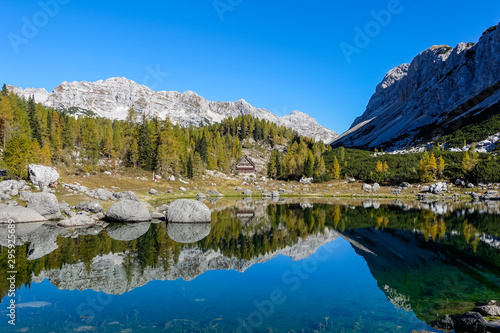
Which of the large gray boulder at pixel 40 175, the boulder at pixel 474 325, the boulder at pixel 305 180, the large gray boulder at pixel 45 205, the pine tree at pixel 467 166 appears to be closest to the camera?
the boulder at pixel 474 325

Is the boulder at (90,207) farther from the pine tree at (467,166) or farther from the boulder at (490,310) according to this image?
the pine tree at (467,166)

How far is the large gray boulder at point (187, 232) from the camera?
31219 mm

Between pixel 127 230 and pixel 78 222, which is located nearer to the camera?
pixel 127 230

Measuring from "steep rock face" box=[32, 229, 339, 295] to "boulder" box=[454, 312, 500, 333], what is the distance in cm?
1354

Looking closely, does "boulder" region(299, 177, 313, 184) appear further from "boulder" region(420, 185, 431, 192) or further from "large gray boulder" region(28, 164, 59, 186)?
"large gray boulder" region(28, 164, 59, 186)

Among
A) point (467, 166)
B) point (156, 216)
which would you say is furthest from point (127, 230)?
point (467, 166)

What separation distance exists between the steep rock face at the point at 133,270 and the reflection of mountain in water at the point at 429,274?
6964 millimetres

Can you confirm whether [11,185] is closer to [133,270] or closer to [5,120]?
[133,270]

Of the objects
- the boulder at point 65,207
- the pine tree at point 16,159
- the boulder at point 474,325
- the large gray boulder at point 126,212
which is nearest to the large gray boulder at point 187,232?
the large gray boulder at point 126,212

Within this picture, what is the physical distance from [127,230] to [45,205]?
1293cm

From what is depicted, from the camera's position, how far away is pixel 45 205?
3959 cm

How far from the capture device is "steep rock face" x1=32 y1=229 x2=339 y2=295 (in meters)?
18.0

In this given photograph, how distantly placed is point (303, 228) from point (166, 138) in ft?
200

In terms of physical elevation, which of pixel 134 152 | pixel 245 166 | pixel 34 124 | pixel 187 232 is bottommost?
pixel 187 232
